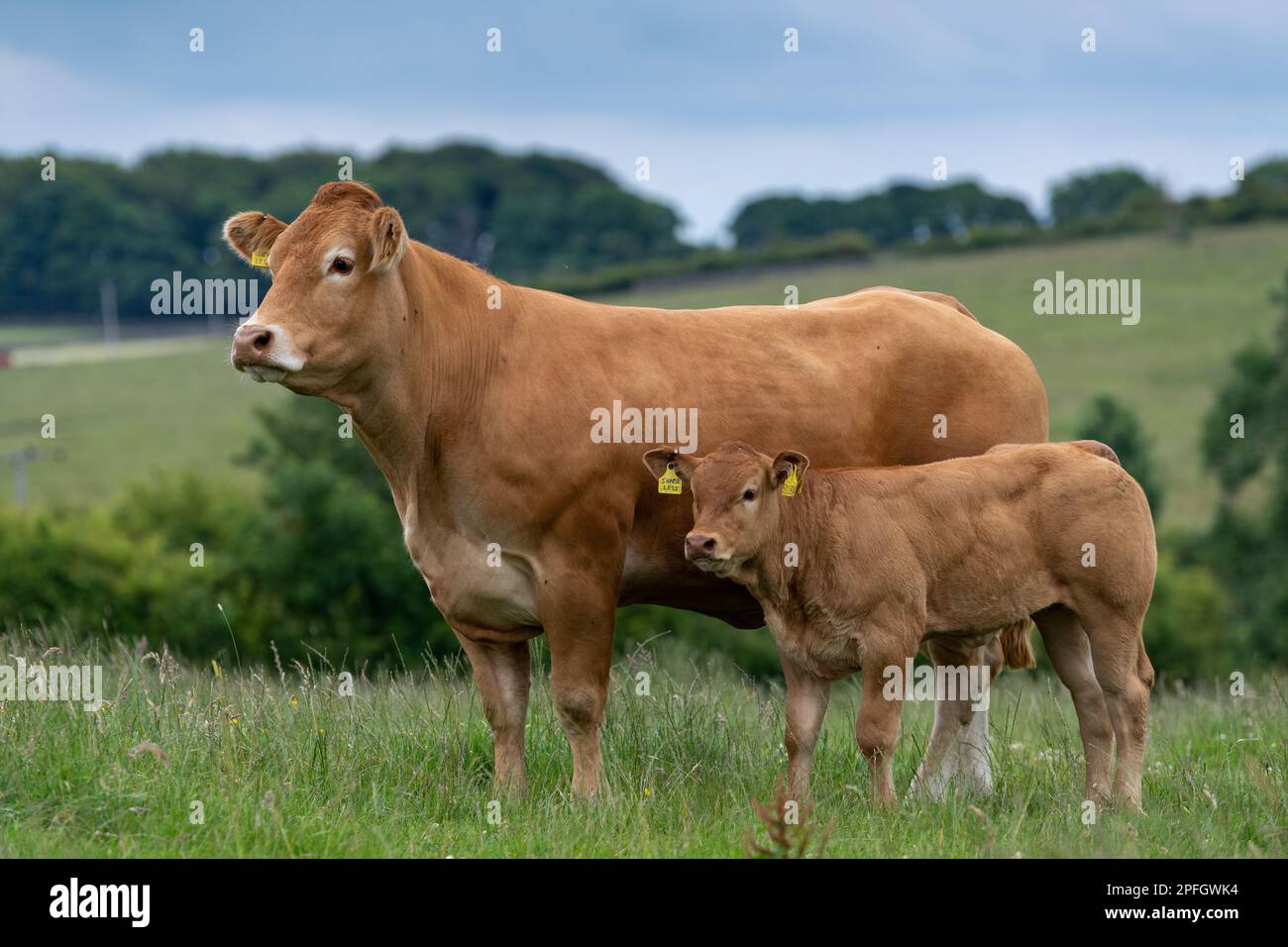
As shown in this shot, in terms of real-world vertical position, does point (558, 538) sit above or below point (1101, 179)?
below

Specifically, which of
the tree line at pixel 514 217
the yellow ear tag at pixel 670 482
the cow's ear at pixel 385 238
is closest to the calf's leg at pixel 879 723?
the yellow ear tag at pixel 670 482

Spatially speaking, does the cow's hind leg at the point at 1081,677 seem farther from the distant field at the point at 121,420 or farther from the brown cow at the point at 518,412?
the distant field at the point at 121,420

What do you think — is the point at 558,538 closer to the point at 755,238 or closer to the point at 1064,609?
the point at 1064,609

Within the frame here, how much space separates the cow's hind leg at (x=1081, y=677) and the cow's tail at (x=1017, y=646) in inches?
27.3

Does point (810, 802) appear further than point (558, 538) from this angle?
No

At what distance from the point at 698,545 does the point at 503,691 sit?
1.69 meters

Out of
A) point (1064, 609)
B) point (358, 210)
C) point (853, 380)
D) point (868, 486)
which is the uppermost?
point (358, 210)

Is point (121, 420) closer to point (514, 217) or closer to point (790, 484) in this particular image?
point (514, 217)

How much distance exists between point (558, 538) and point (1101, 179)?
10985cm

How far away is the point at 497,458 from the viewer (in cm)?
754

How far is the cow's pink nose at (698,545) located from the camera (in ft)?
22.8

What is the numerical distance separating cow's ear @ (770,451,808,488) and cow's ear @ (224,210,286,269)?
111 inches
